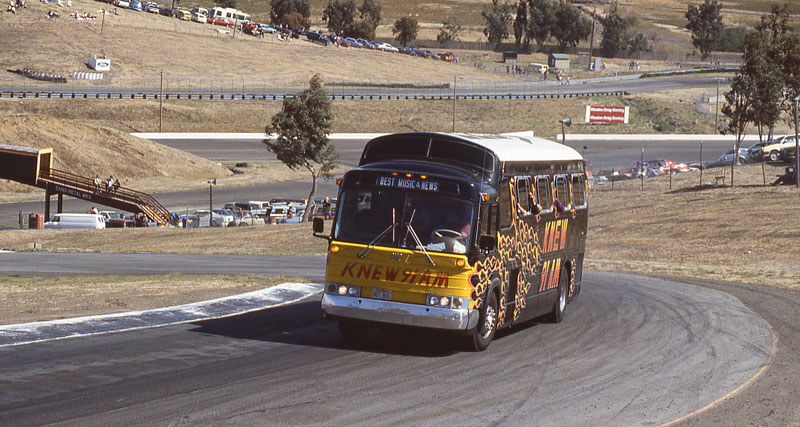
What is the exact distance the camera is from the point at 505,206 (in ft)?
52.0

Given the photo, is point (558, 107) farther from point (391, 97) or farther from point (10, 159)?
point (10, 159)

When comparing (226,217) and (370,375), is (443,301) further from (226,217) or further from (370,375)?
(226,217)

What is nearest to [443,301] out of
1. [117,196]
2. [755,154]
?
[117,196]

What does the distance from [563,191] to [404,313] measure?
642cm

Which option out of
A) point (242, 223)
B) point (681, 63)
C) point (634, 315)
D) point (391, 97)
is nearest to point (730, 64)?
point (681, 63)

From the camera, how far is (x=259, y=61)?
481 ft

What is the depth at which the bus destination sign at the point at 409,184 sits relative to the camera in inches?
585

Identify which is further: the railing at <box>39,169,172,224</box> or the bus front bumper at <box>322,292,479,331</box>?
the railing at <box>39,169,172,224</box>

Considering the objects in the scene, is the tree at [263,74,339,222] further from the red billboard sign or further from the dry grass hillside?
the red billboard sign

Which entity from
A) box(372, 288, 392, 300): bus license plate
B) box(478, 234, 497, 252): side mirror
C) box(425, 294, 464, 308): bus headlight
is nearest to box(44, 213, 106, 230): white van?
box(372, 288, 392, 300): bus license plate

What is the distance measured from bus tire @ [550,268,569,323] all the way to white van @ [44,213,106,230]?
128 ft

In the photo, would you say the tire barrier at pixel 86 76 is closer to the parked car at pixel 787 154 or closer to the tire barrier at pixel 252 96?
the tire barrier at pixel 252 96

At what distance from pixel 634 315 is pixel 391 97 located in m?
107

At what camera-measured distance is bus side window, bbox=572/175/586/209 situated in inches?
813
